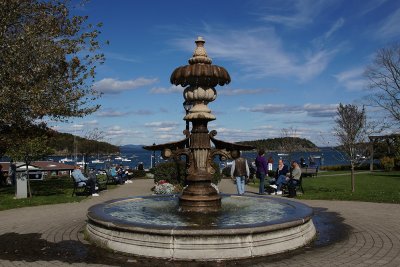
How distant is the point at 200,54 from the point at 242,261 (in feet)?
16.9

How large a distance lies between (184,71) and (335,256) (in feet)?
16.5

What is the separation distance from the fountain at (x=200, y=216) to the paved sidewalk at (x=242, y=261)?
23cm

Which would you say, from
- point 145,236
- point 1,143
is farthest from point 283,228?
point 1,143

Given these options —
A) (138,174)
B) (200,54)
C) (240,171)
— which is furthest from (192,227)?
(138,174)

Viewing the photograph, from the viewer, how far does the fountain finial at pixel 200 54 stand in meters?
9.68

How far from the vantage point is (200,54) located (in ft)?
32.1

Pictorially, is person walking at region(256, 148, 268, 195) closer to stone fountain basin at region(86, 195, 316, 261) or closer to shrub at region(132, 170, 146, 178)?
stone fountain basin at region(86, 195, 316, 261)

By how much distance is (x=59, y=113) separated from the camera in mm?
18359

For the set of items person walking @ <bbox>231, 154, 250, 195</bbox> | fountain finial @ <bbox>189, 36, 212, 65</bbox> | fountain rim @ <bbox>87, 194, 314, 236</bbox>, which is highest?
fountain finial @ <bbox>189, 36, 212, 65</bbox>

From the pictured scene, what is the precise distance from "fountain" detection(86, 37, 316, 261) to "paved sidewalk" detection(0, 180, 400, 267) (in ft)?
0.75

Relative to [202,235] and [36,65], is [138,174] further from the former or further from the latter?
[202,235]

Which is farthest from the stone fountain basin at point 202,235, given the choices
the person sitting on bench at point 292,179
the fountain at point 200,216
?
the person sitting on bench at point 292,179

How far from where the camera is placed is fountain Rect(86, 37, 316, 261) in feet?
21.6

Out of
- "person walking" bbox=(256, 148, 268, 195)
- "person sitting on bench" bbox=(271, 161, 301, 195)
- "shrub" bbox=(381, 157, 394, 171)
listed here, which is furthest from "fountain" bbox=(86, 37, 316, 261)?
"shrub" bbox=(381, 157, 394, 171)
